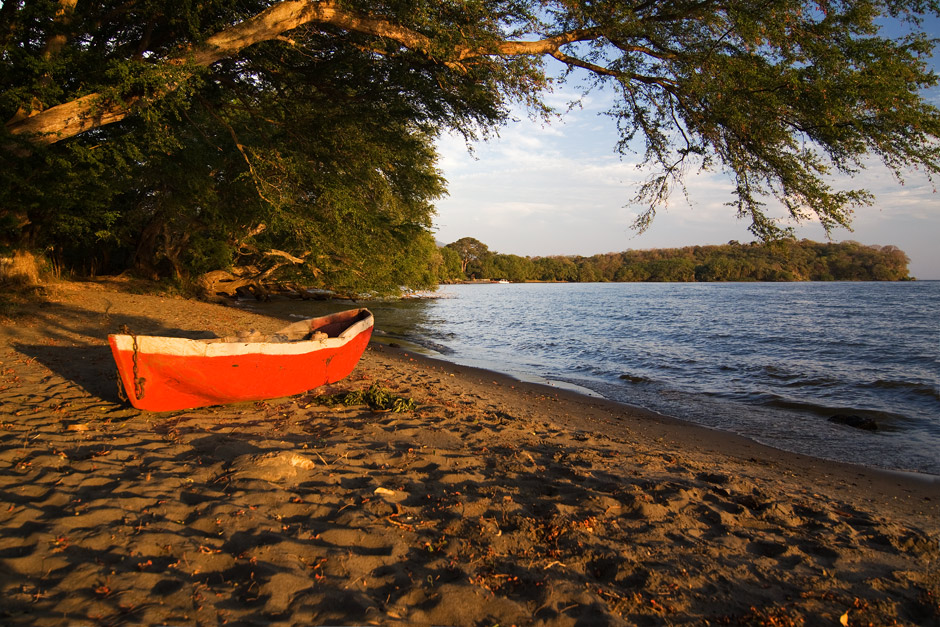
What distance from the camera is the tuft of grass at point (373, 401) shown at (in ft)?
20.6

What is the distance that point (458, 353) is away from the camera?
1536 cm

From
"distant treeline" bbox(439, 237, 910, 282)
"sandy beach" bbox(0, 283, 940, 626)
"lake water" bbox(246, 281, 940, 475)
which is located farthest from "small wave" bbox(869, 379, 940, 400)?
"distant treeline" bbox(439, 237, 910, 282)

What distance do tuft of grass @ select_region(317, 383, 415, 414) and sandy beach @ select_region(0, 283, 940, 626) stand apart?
11.9 inches

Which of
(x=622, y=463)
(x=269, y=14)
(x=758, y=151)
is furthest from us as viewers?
(x=758, y=151)

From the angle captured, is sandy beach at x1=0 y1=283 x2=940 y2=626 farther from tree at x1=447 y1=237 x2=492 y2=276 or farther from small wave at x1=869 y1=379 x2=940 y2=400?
tree at x1=447 y1=237 x2=492 y2=276

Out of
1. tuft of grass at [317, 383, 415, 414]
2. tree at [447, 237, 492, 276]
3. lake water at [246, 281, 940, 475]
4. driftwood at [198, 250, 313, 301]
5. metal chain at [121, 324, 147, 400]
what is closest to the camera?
metal chain at [121, 324, 147, 400]

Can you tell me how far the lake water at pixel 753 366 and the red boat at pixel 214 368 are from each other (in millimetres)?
6074

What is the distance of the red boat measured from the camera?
16.9ft

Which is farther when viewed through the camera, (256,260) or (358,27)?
(256,260)

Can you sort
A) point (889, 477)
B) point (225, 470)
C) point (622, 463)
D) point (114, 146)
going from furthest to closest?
point (114, 146)
point (889, 477)
point (622, 463)
point (225, 470)

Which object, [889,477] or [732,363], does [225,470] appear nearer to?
[889,477]

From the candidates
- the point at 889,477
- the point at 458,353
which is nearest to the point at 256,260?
the point at 458,353

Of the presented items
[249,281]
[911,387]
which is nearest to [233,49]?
[911,387]

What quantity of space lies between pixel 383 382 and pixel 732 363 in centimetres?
1027
